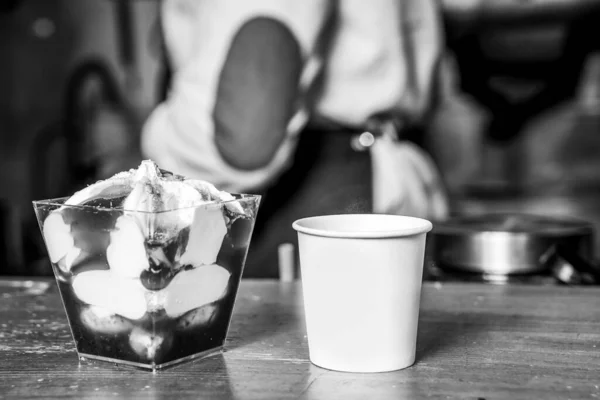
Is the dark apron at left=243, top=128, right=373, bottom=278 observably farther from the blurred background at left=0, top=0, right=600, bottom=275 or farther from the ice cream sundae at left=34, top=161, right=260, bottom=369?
the ice cream sundae at left=34, top=161, right=260, bottom=369

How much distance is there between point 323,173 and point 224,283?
1.72m

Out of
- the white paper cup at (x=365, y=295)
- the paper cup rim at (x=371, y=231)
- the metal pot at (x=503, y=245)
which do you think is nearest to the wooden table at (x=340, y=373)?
the white paper cup at (x=365, y=295)

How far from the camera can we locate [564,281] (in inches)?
64.6

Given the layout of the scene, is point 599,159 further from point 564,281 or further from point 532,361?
point 532,361

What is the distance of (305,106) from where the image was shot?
7.80 ft

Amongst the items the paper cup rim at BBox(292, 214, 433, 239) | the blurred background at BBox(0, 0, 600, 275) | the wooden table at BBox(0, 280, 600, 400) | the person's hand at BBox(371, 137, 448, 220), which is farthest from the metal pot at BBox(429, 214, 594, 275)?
the paper cup rim at BBox(292, 214, 433, 239)

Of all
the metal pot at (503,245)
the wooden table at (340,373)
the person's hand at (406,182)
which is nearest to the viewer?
the wooden table at (340,373)

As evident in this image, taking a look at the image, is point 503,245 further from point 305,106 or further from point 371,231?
point 371,231

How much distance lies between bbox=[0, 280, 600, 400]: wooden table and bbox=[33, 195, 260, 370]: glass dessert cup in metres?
0.03

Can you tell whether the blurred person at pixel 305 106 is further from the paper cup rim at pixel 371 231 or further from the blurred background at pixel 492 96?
the paper cup rim at pixel 371 231

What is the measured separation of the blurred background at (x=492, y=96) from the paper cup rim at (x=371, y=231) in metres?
1.79

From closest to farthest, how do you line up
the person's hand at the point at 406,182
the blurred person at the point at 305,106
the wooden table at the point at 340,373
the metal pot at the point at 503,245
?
the wooden table at the point at 340,373
the metal pot at the point at 503,245
the blurred person at the point at 305,106
the person's hand at the point at 406,182

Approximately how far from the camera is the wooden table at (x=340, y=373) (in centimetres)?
67

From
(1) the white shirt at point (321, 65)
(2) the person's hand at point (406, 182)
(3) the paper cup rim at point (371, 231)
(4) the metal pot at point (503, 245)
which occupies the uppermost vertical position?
(1) the white shirt at point (321, 65)
